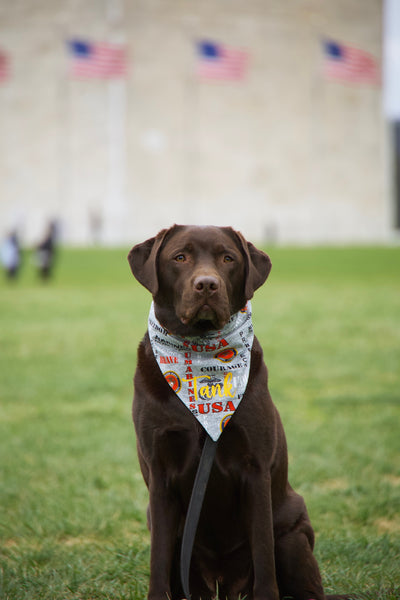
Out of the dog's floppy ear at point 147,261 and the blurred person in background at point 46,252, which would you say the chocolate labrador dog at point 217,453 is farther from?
the blurred person in background at point 46,252

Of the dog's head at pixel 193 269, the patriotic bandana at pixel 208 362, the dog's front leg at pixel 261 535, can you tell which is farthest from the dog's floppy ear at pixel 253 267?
the dog's front leg at pixel 261 535

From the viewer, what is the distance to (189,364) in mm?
2613

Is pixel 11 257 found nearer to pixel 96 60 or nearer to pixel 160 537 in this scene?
pixel 96 60

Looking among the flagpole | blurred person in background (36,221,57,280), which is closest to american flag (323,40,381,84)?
blurred person in background (36,221,57,280)

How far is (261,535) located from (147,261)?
3.41 ft

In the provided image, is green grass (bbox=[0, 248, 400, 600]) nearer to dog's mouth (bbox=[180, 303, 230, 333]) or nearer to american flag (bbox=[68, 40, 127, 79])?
dog's mouth (bbox=[180, 303, 230, 333])

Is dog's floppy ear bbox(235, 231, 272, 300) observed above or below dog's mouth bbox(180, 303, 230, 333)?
above

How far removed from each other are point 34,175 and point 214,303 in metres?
47.1

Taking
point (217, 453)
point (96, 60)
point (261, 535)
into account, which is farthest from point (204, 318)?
point (96, 60)

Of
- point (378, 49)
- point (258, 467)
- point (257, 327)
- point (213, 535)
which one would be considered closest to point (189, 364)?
point (258, 467)

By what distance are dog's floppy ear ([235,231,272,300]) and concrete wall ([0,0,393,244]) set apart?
44.1 meters

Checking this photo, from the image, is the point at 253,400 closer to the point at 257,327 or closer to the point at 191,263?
the point at 191,263

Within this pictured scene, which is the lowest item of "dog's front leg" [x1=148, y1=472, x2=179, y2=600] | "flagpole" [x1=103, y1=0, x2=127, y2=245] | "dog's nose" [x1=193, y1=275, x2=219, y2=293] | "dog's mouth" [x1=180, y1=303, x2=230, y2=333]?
"dog's front leg" [x1=148, y1=472, x2=179, y2=600]

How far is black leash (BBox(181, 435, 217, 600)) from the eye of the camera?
2.42 m
